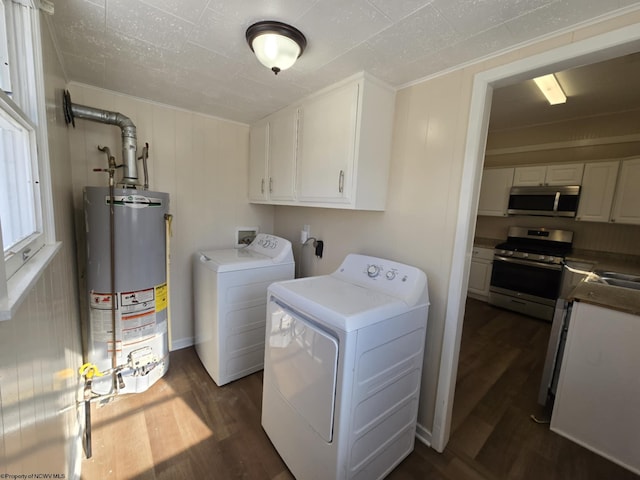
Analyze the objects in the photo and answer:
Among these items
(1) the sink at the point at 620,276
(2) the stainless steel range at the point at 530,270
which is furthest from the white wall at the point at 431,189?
(2) the stainless steel range at the point at 530,270

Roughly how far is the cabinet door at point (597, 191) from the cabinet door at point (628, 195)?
0.05 metres

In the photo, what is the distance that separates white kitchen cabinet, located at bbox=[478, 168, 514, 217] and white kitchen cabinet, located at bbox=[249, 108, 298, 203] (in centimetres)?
302

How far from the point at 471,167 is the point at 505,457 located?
5.51 feet

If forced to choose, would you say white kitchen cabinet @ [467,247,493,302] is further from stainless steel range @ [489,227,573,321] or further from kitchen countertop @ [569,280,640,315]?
kitchen countertop @ [569,280,640,315]

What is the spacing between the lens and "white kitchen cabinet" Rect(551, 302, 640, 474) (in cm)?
147

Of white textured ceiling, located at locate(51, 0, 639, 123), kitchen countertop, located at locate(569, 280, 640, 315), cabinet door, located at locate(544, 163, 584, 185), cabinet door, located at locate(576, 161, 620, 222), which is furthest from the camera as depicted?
cabinet door, located at locate(544, 163, 584, 185)

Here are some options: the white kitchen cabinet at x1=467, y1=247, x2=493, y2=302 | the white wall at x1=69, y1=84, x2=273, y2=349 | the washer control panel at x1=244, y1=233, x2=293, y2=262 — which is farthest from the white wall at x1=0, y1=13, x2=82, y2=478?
the white kitchen cabinet at x1=467, y1=247, x2=493, y2=302

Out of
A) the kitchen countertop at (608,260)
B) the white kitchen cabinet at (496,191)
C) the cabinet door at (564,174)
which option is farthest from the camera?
the white kitchen cabinet at (496,191)

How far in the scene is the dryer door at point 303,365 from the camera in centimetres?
112

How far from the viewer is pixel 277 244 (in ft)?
7.52

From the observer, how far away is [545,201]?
333cm

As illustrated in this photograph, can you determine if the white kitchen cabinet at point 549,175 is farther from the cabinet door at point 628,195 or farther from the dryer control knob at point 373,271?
the dryer control knob at point 373,271

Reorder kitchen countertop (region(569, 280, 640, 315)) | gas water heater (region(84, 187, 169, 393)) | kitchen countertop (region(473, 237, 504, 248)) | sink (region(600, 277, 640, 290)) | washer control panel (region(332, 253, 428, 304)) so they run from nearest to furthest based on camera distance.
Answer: washer control panel (region(332, 253, 428, 304))
kitchen countertop (region(569, 280, 640, 315))
gas water heater (region(84, 187, 169, 393))
sink (region(600, 277, 640, 290))
kitchen countertop (region(473, 237, 504, 248))

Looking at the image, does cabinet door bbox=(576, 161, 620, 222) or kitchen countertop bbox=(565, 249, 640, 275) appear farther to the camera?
cabinet door bbox=(576, 161, 620, 222)
